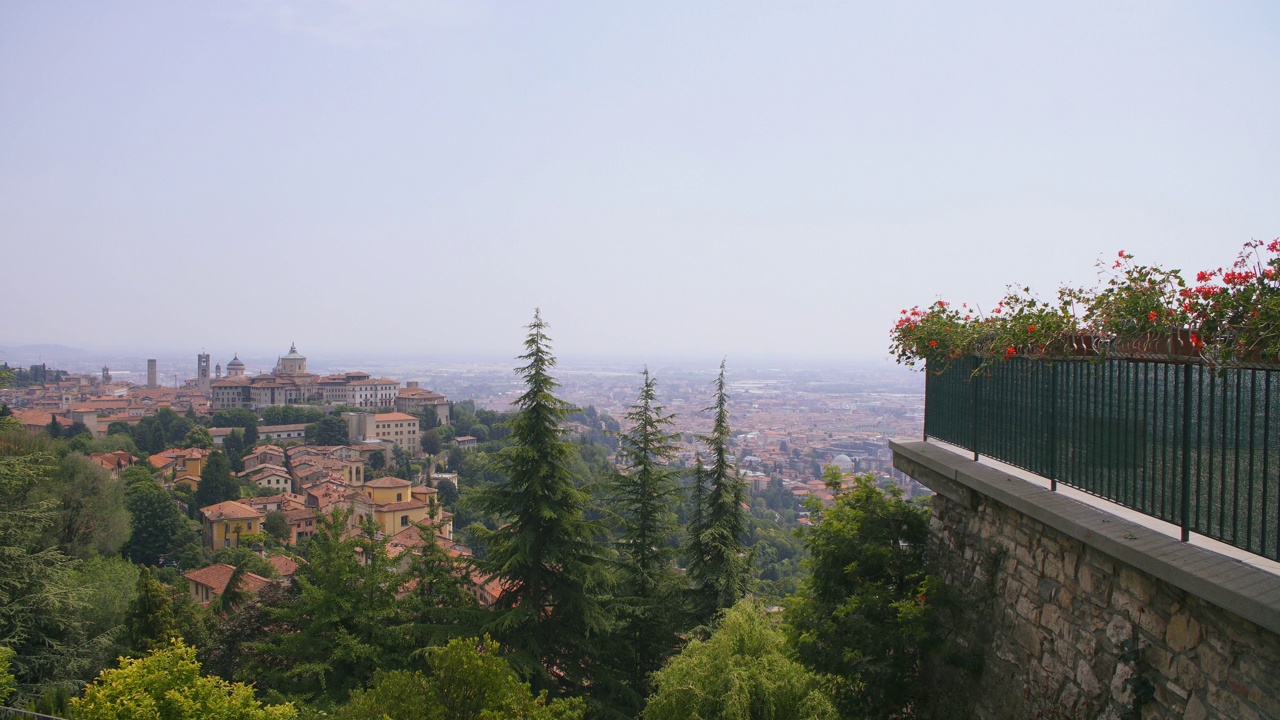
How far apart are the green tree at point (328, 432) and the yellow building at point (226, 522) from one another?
34183mm

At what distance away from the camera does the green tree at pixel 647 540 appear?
1207 cm

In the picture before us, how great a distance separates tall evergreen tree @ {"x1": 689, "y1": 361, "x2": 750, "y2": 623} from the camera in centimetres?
1247

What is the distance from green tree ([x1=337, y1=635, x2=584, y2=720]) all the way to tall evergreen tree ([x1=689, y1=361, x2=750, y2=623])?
6.81 meters

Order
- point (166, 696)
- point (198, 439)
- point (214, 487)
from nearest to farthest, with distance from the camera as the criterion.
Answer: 1. point (166, 696)
2. point (214, 487)
3. point (198, 439)

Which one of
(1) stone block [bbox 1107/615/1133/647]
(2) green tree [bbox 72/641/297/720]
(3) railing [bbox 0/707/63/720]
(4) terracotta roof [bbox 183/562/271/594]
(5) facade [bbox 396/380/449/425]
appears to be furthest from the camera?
Answer: (5) facade [bbox 396/380/449/425]

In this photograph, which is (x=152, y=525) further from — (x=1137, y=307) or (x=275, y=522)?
(x=1137, y=307)

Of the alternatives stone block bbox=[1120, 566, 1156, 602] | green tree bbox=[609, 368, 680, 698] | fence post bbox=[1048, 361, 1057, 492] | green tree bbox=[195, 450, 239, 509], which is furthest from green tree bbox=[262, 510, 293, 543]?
stone block bbox=[1120, 566, 1156, 602]

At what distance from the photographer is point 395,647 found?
1078 centimetres

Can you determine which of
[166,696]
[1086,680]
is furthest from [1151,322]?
[166,696]

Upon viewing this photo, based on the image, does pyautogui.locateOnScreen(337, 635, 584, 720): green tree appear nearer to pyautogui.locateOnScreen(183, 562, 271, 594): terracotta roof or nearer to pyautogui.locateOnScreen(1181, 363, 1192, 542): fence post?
pyautogui.locateOnScreen(1181, 363, 1192, 542): fence post

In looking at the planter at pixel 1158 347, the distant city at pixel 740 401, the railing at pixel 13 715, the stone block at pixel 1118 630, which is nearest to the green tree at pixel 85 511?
the distant city at pixel 740 401

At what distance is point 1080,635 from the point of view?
378 centimetres

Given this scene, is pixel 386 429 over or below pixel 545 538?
below

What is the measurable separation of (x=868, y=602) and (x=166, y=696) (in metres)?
5.78
